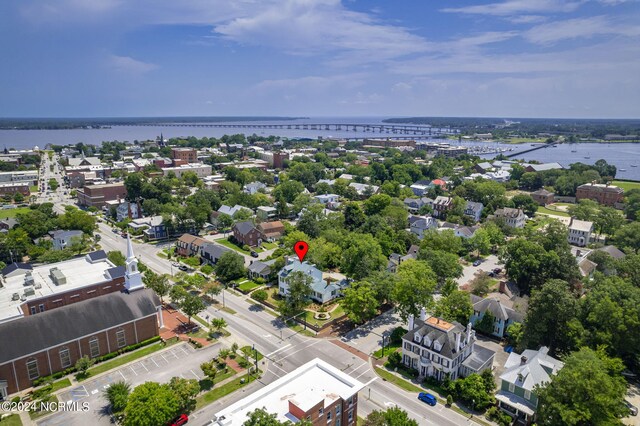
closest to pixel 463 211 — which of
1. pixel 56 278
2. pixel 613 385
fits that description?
pixel 613 385

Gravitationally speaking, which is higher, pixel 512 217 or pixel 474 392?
pixel 512 217

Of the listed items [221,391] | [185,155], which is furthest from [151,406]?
[185,155]

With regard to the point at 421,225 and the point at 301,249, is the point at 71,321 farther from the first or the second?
the point at 421,225

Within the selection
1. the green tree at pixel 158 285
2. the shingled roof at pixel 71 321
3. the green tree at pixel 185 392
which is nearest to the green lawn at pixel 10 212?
the green tree at pixel 158 285

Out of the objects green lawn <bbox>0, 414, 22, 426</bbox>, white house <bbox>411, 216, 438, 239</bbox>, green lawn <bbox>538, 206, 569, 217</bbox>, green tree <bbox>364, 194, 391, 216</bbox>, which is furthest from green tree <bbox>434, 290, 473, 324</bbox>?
green lawn <bbox>538, 206, 569, 217</bbox>

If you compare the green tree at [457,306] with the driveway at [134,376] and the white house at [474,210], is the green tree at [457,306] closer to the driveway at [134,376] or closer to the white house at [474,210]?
the driveway at [134,376]

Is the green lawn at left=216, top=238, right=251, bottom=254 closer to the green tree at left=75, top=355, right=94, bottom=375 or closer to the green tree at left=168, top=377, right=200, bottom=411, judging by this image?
the green tree at left=75, top=355, right=94, bottom=375

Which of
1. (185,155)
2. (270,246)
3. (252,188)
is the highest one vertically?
(185,155)

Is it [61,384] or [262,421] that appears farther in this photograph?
[61,384]
